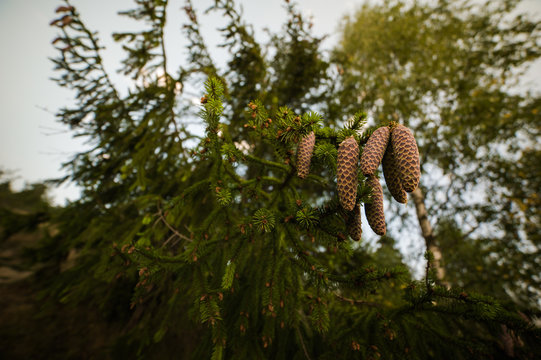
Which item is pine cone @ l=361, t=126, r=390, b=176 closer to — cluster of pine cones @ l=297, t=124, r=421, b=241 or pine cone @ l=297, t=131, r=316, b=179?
cluster of pine cones @ l=297, t=124, r=421, b=241

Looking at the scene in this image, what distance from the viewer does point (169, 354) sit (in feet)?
15.3

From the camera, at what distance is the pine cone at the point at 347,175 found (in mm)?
818

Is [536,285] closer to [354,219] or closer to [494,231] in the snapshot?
[494,231]

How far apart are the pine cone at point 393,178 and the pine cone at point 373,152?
9 cm

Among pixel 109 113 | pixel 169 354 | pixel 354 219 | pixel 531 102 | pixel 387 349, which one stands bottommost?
pixel 169 354

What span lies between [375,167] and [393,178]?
19 centimetres

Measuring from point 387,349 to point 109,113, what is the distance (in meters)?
4.13

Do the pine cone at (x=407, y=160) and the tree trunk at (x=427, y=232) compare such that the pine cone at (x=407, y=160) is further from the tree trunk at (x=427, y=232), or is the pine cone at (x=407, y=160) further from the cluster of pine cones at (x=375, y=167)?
the tree trunk at (x=427, y=232)

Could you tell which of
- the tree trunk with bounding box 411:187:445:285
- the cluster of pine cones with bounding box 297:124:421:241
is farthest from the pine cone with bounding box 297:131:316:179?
the tree trunk with bounding box 411:187:445:285

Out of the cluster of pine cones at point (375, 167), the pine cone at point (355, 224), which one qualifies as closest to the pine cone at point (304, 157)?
the cluster of pine cones at point (375, 167)

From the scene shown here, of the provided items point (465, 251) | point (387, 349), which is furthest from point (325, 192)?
point (465, 251)

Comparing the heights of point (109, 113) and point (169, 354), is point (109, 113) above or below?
above

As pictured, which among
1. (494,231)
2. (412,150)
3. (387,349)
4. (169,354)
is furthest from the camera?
(494,231)

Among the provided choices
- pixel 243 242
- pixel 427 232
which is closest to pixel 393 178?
pixel 243 242
